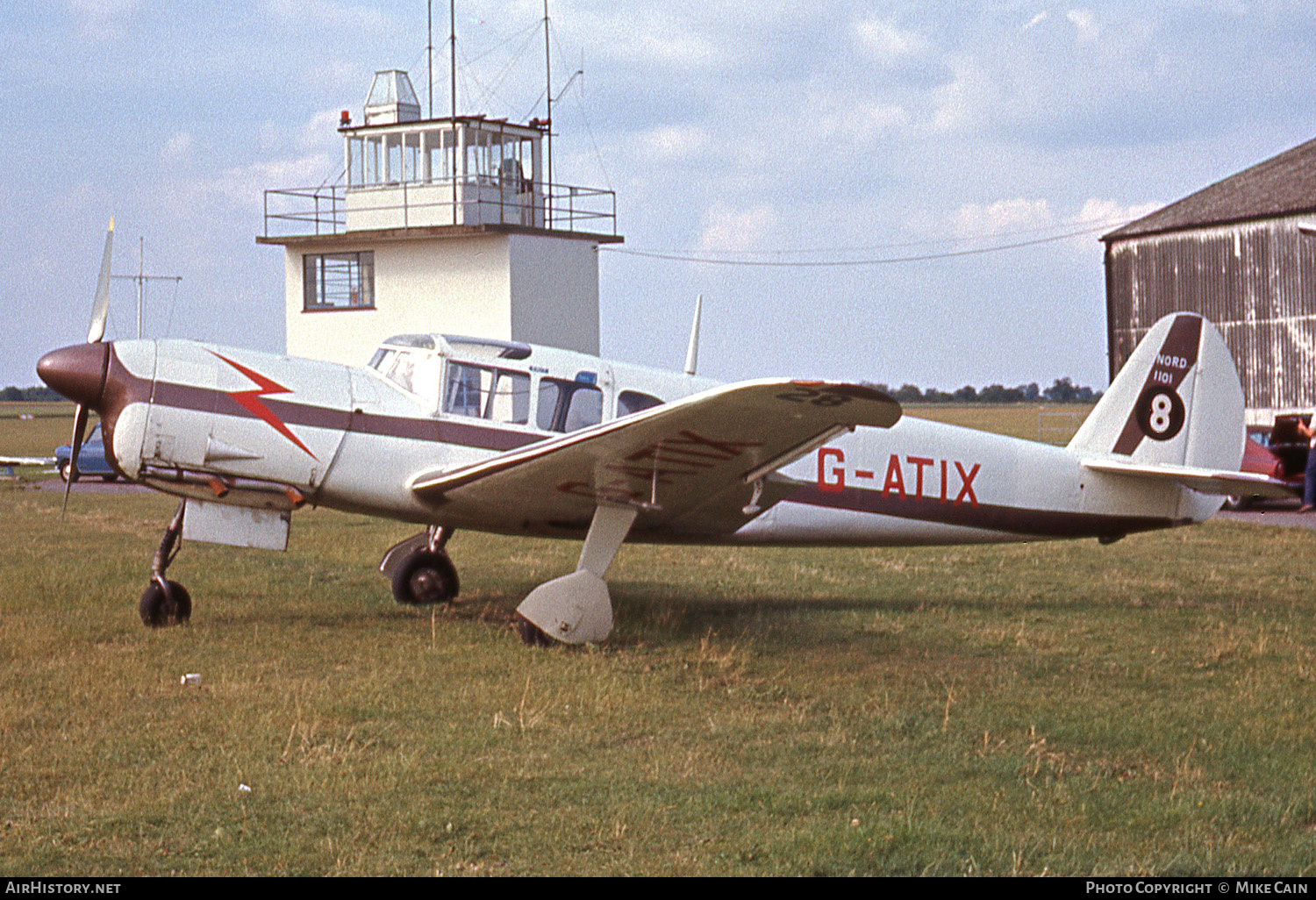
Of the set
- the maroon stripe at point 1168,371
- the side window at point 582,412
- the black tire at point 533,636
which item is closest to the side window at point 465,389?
the side window at point 582,412

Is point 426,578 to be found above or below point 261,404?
below

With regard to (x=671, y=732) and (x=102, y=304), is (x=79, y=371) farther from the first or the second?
(x=671, y=732)

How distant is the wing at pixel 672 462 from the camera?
24.3ft

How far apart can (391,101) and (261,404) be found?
64.6 feet

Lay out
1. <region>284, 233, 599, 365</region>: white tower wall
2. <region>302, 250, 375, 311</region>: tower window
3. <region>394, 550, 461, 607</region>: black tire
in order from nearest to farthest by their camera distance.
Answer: <region>394, 550, 461, 607</region>: black tire
<region>284, 233, 599, 365</region>: white tower wall
<region>302, 250, 375, 311</region>: tower window

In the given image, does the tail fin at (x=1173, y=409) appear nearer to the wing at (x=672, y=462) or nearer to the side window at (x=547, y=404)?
the wing at (x=672, y=462)

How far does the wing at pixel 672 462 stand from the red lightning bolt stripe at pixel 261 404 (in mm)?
944

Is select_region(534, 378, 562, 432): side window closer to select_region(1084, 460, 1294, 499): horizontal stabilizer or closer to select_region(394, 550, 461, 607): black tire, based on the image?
select_region(394, 550, 461, 607): black tire

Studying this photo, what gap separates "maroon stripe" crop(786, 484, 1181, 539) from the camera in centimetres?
1018

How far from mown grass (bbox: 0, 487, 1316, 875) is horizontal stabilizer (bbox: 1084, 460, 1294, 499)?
1.04 metres

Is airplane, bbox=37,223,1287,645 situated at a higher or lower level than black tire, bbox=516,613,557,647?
higher

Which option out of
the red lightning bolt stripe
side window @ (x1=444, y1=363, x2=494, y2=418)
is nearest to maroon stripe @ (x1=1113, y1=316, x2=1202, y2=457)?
side window @ (x1=444, y1=363, x2=494, y2=418)

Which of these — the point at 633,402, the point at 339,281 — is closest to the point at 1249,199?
the point at 339,281

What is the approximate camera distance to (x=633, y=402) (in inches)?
383
